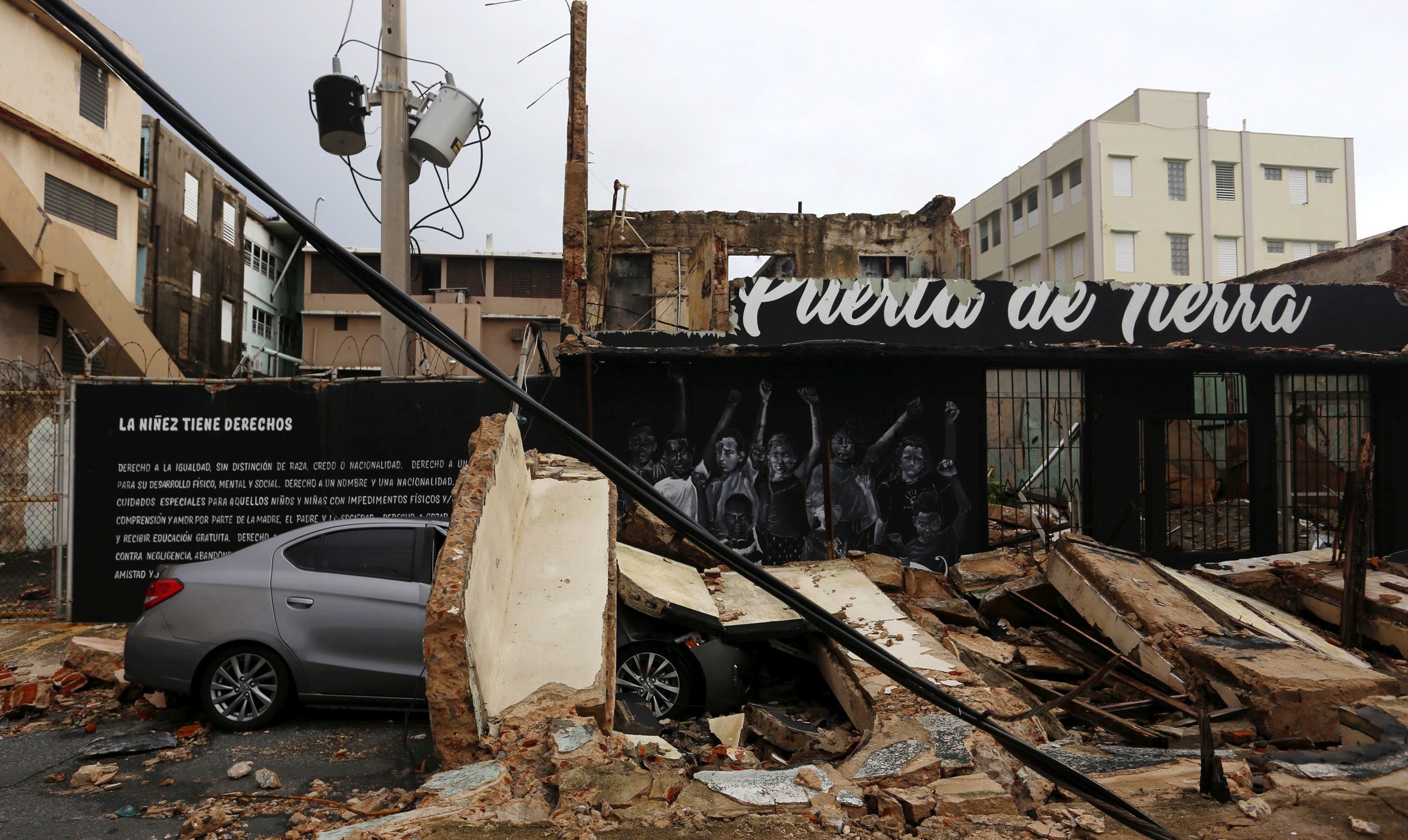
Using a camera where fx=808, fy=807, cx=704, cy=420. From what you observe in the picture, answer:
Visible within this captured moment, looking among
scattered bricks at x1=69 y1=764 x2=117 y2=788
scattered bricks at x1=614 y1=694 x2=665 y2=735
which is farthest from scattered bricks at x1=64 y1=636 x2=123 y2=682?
scattered bricks at x1=614 y1=694 x2=665 y2=735

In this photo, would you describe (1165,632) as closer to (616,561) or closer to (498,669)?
(616,561)

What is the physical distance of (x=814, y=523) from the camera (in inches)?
422

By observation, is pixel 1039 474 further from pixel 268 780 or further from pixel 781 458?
pixel 268 780

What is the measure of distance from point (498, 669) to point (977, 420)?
319 inches

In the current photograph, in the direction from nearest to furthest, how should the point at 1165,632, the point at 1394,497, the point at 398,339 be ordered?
1. the point at 1165,632
2. the point at 398,339
3. the point at 1394,497

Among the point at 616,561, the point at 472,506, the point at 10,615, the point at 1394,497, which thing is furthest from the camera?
the point at 1394,497

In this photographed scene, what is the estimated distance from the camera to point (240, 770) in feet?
16.6

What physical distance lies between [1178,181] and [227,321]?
44.9 meters

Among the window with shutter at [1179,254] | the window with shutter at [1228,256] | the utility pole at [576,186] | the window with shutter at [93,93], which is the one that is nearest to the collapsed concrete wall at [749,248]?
the utility pole at [576,186]

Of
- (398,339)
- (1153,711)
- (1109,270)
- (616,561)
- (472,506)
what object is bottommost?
(1153,711)

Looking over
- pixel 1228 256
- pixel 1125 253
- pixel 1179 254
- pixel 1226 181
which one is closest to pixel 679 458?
pixel 1125 253

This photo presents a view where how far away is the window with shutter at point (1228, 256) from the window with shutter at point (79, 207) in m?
46.8

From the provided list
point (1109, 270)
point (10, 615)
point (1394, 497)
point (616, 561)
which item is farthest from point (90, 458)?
point (1109, 270)

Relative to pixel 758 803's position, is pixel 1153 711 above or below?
below
